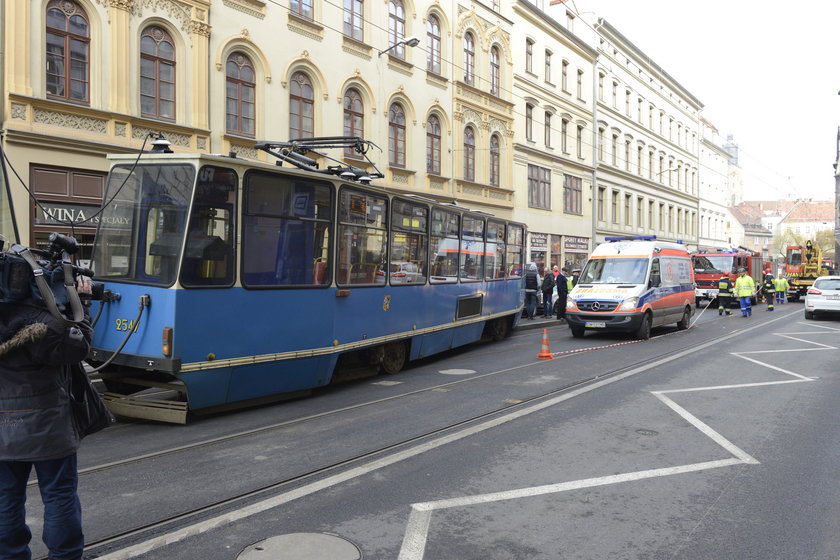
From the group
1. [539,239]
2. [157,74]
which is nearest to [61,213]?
[157,74]

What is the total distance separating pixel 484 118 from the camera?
2922cm

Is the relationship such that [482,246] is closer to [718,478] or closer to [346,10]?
[718,478]

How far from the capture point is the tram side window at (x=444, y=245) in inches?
463

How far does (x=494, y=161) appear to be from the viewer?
30375 mm

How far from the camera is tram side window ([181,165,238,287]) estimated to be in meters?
7.02

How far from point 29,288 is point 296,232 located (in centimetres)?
490

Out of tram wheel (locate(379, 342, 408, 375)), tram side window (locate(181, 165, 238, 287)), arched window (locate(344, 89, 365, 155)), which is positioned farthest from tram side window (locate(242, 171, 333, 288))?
arched window (locate(344, 89, 365, 155))

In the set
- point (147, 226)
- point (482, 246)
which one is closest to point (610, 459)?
point (147, 226)

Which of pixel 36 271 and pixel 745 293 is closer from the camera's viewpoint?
pixel 36 271

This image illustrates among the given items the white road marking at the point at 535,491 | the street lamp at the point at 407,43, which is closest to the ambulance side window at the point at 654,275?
the white road marking at the point at 535,491

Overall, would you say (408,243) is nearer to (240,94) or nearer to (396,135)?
(240,94)

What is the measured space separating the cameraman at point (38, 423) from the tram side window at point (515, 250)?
12.8 meters

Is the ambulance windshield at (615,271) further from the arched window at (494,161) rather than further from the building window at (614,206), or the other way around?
the building window at (614,206)

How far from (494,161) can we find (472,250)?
17.7 metres
